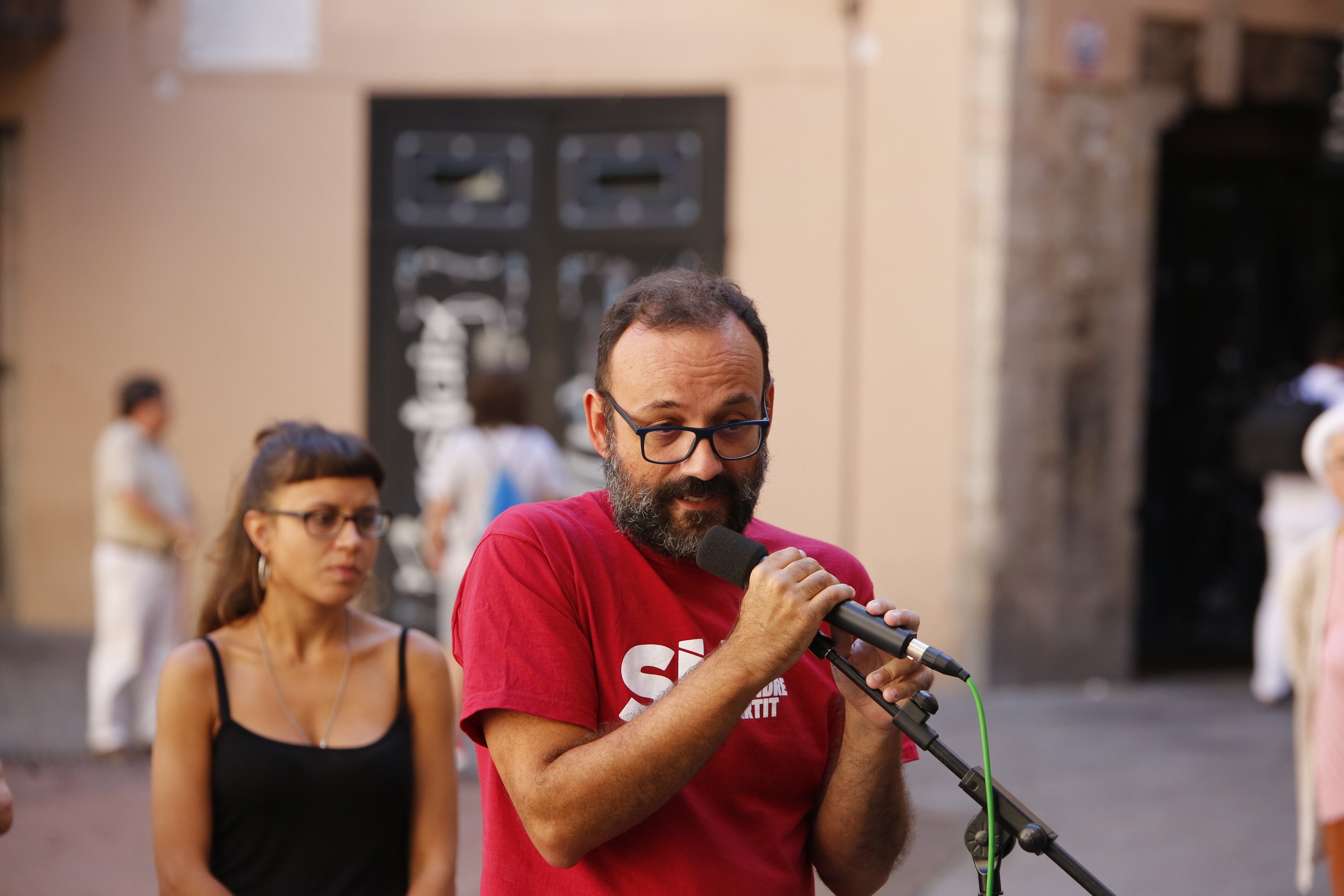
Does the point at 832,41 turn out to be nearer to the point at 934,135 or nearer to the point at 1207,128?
the point at 934,135

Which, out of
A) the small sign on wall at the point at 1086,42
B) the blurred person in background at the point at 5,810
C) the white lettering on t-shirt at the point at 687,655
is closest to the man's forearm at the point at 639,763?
the white lettering on t-shirt at the point at 687,655

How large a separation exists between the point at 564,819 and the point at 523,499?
4.98m

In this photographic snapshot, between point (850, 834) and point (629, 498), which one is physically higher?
point (629, 498)

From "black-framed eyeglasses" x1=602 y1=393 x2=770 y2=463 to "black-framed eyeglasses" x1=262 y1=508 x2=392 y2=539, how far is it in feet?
4.80

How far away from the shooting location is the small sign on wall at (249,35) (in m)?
10.4

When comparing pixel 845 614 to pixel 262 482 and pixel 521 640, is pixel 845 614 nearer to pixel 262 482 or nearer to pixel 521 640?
pixel 521 640

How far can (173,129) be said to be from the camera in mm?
10648

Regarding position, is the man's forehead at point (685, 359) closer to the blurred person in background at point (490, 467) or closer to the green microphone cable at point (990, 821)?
the green microphone cable at point (990, 821)

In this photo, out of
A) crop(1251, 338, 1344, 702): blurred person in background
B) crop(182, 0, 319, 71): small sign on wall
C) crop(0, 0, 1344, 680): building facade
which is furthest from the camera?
crop(182, 0, 319, 71): small sign on wall

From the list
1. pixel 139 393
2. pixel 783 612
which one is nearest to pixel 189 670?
pixel 783 612

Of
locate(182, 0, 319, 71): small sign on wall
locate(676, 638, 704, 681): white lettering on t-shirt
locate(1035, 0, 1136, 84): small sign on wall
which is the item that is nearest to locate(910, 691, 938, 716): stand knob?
locate(676, 638, 704, 681): white lettering on t-shirt

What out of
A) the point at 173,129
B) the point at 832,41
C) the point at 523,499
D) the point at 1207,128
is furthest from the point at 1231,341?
the point at 173,129

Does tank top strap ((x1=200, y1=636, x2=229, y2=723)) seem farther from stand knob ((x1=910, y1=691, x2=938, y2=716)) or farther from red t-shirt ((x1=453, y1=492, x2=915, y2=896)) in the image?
stand knob ((x1=910, y1=691, x2=938, y2=716))

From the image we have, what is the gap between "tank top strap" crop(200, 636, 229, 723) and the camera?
3.23 m
